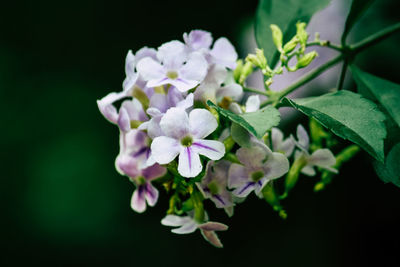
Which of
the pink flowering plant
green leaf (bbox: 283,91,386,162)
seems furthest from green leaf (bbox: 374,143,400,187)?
green leaf (bbox: 283,91,386,162)

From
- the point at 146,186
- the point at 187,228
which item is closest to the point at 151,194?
the point at 146,186

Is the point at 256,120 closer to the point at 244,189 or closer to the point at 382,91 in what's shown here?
the point at 244,189

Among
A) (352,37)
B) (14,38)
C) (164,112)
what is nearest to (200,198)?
(164,112)

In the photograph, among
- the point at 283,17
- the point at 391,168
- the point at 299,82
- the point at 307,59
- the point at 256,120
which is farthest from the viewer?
the point at 283,17

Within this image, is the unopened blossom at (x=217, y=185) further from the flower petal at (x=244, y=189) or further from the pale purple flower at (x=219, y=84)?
the pale purple flower at (x=219, y=84)

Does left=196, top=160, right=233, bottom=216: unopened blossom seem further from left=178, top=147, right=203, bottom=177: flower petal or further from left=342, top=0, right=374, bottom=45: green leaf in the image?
left=342, top=0, right=374, bottom=45: green leaf

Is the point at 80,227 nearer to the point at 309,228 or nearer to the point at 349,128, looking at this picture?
the point at 309,228

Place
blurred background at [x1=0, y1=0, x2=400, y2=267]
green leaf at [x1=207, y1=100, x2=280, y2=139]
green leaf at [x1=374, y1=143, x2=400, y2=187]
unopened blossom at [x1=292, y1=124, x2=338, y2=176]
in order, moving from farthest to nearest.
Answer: blurred background at [x1=0, y1=0, x2=400, y2=267] < unopened blossom at [x1=292, y1=124, x2=338, y2=176] < green leaf at [x1=374, y1=143, x2=400, y2=187] < green leaf at [x1=207, y1=100, x2=280, y2=139]
